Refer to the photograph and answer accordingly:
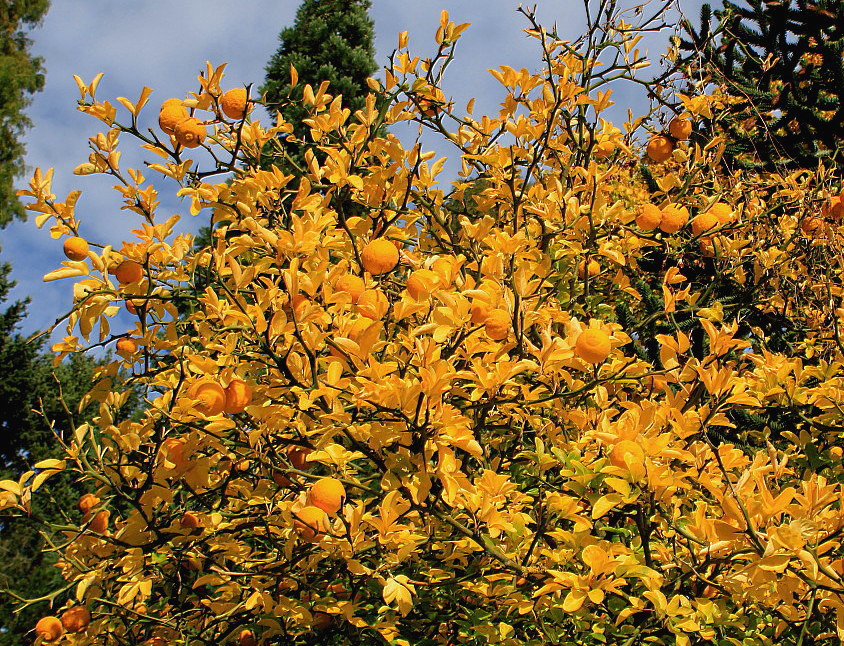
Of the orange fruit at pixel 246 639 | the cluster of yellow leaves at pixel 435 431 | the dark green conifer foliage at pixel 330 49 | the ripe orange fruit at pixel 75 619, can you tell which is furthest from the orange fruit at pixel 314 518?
the dark green conifer foliage at pixel 330 49

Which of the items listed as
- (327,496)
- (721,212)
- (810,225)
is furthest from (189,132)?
(810,225)

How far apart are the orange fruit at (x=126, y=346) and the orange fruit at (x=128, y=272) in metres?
0.30

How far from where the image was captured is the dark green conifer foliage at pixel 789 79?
424 cm

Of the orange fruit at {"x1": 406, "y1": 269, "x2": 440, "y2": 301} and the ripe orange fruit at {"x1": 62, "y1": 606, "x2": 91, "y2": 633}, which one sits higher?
the orange fruit at {"x1": 406, "y1": 269, "x2": 440, "y2": 301}

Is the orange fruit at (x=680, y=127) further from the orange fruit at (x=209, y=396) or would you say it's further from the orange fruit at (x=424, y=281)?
the orange fruit at (x=209, y=396)

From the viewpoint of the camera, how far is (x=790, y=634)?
63.5 inches

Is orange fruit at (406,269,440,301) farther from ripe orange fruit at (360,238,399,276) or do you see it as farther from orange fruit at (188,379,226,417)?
orange fruit at (188,379,226,417)

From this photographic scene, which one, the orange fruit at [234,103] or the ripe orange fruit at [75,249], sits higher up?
the orange fruit at [234,103]

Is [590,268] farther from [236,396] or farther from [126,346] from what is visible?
[126,346]

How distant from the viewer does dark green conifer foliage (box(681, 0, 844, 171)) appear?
4.24 metres

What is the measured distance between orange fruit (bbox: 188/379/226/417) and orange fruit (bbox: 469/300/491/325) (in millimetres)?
579

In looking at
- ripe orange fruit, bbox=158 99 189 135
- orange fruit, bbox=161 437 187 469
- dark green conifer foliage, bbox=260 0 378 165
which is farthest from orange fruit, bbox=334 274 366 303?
dark green conifer foliage, bbox=260 0 378 165

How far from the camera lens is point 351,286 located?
62.6 inches

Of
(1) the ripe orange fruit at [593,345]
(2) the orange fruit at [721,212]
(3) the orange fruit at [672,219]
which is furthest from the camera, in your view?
(2) the orange fruit at [721,212]
